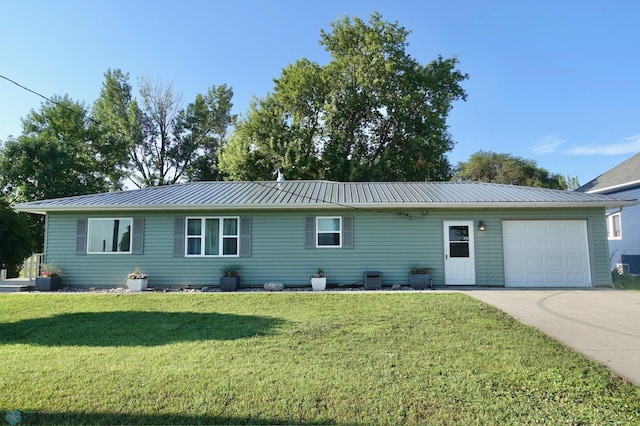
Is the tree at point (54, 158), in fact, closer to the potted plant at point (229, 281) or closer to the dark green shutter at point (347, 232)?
the potted plant at point (229, 281)

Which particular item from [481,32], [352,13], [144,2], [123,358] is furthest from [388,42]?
[123,358]

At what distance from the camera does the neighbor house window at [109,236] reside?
1180cm

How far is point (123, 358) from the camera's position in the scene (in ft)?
15.3

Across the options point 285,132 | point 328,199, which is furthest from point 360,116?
point 328,199

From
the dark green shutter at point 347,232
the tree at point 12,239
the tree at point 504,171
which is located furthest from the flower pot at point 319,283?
the tree at point 504,171

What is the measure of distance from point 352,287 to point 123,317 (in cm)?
623

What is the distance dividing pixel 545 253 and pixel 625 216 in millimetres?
8022

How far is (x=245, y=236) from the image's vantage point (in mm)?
11633

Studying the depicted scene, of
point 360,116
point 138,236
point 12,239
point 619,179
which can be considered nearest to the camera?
point 12,239

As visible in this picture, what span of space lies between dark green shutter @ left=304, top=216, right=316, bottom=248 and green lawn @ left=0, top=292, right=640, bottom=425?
438 cm

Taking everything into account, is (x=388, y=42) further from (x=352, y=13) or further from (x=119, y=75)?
(x=119, y=75)

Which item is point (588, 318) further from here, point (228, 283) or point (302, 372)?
point (228, 283)

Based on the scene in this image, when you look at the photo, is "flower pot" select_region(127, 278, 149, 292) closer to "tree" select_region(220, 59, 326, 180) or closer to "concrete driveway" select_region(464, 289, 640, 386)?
"concrete driveway" select_region(464, 289, 640, 386)

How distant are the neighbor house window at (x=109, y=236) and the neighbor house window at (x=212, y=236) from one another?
1978 millimetres
